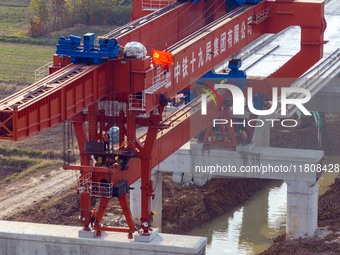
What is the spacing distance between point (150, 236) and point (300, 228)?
28.0 ft

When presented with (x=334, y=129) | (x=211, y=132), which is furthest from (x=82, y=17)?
(x=211, y=132)

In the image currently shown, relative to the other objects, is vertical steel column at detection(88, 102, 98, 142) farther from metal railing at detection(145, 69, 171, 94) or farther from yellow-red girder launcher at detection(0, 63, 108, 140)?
metal railing at detection(145, 69, 171, 94)

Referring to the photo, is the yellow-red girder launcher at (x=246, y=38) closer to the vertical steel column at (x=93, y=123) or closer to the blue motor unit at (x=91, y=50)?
the vertical steel column at (x=93, y=123)

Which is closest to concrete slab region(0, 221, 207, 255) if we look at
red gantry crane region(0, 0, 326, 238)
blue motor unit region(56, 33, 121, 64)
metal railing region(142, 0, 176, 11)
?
red gantry crane region(0, 0, 326, 238)

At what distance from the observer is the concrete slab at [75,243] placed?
3738 cm

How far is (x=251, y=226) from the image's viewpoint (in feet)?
158

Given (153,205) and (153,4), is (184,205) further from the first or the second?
(153,4)

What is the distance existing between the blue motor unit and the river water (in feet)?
36.4

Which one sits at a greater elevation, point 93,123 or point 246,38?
point 93,123

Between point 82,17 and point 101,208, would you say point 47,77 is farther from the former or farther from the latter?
point 82,17

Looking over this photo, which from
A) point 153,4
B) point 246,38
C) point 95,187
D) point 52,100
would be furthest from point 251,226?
point 52,100

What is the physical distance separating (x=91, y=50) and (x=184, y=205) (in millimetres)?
13137

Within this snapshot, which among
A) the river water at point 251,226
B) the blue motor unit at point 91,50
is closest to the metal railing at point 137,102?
the blue motor unit at point 91,50

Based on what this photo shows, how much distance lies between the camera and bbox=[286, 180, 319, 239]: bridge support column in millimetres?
44469
